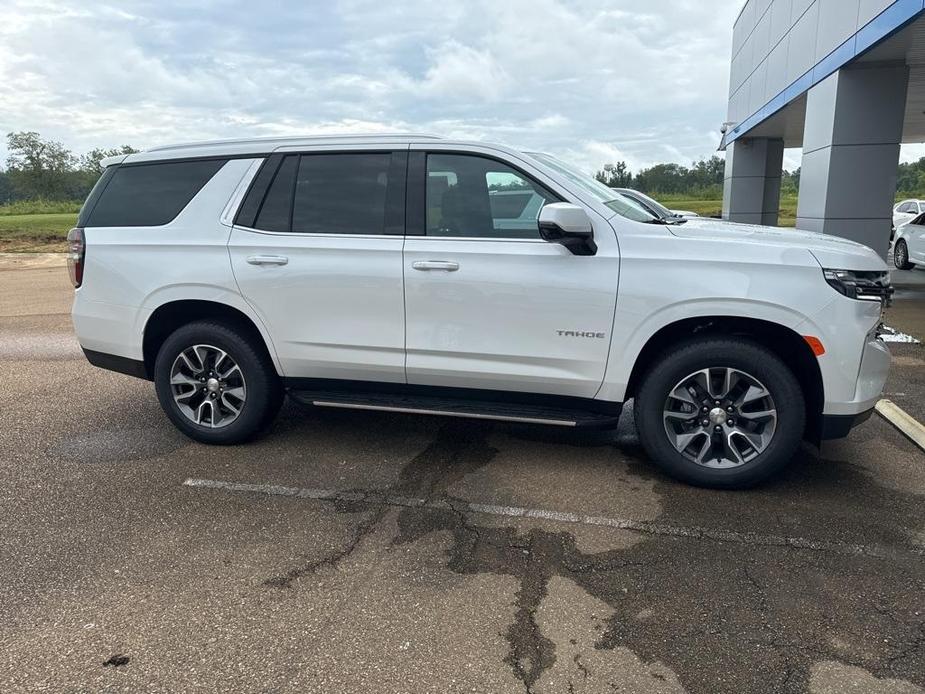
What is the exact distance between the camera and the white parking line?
11.2 feet

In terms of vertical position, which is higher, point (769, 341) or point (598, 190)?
point (598, 190)

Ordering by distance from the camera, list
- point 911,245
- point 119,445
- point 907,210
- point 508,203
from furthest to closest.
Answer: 1. point 907,210
2. point 911,245
3. point 119,445
4. point 508,203

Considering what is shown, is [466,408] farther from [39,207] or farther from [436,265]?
[39,207]

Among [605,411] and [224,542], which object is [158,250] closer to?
[224,542]

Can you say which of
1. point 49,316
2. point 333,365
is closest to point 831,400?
point 333,365

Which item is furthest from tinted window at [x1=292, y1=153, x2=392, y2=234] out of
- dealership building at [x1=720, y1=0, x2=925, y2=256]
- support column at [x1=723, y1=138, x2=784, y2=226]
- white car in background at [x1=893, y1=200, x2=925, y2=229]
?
white car in background at [x1=893, y1=200, x2=925, y2=229]

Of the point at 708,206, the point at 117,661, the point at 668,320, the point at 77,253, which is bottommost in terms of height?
the point at 117,661

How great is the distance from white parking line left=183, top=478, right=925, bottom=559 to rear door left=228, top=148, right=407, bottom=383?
0.80m

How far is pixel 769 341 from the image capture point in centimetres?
397

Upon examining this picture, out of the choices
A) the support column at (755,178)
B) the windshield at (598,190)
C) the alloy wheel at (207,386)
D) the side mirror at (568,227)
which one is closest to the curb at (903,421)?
the windshield at (598,190)

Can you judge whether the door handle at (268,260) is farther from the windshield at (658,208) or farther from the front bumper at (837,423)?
the front bumper at (837,423)

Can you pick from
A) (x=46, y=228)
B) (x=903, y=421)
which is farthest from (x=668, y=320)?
(x=46, y=228)

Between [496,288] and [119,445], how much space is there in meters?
2.93

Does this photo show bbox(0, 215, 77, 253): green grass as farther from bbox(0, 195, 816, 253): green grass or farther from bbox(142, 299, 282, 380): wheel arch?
bbox(142, 299, 282, 380): wheel arch
